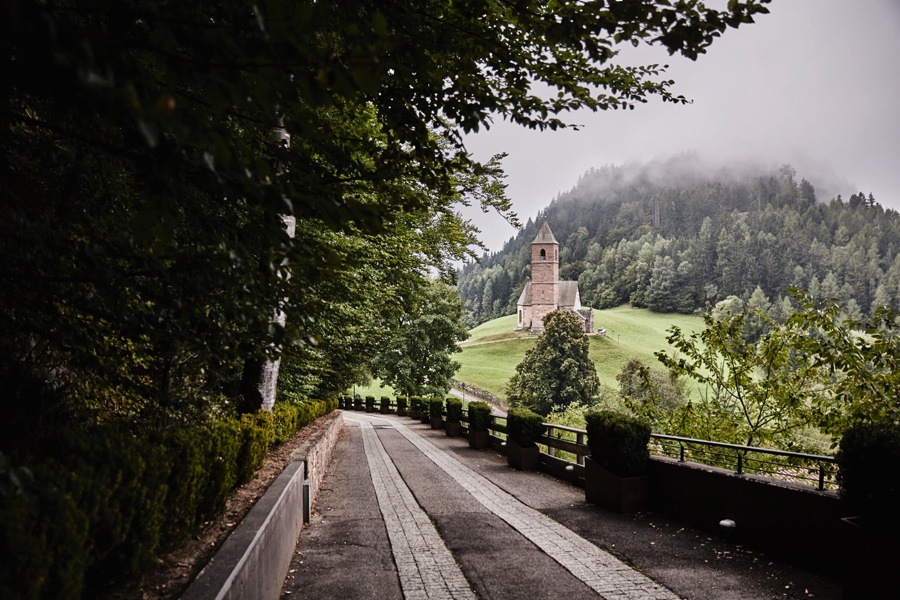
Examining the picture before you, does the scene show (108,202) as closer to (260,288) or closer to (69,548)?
(260,288)

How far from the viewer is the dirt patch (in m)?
2.91

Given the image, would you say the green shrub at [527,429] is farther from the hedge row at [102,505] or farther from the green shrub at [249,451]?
the hedge row at [102,505]

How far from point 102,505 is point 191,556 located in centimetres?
133

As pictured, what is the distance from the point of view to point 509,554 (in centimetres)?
607

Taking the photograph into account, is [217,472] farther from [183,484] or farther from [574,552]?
[574,552]

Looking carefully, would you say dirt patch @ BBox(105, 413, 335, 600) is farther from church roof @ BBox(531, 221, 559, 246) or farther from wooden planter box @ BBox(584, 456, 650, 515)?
church roof @ BBox(531, 221, 559, 246)

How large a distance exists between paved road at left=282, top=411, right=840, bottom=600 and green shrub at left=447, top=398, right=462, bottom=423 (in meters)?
11.8

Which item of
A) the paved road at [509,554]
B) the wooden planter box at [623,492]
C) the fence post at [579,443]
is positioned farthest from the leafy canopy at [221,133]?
the fence post at [579,443]

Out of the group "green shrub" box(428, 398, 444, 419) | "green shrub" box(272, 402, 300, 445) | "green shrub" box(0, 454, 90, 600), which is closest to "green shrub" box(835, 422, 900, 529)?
"green shrub" box(0, 454, 90, 600)

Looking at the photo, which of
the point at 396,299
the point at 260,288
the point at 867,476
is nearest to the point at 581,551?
the point at 867,476

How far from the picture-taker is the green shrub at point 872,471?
4270mm

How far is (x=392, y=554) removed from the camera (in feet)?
20.0

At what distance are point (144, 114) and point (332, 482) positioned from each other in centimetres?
1076

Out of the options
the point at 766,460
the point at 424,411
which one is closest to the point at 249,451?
the point at 766,460
